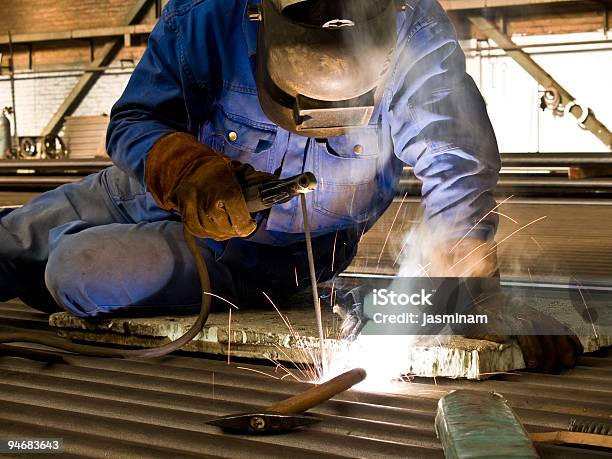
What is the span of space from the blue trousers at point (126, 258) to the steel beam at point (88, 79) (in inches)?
370

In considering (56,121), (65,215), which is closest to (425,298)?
(65,215)

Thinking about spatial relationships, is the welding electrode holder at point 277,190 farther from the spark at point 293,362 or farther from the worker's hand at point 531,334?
the worker's hand at point 531,334

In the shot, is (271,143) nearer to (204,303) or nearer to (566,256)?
(204,303)

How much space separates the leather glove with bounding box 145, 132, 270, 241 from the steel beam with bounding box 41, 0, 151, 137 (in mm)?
9968

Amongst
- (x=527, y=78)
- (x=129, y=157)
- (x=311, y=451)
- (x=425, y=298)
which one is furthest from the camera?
(x=527, y=78)

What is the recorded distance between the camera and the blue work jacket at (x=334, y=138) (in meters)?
1.84

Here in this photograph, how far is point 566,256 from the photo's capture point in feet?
10.0

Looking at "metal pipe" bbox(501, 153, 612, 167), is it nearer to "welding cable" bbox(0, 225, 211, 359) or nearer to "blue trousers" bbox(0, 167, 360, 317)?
"blue trousers" bbox(0, 167, 360, 317)

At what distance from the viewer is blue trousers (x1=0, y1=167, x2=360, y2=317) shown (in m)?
1.98

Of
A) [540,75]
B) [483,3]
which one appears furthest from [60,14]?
[540,75]

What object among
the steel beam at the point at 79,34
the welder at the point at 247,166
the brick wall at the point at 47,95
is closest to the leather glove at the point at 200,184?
the welder at the point at 247,166

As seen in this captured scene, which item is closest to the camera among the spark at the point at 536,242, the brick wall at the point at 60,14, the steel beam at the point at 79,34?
the spark at the point at 536,242

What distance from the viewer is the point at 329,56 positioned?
141 centimetres

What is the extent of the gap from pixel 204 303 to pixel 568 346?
76 cm
